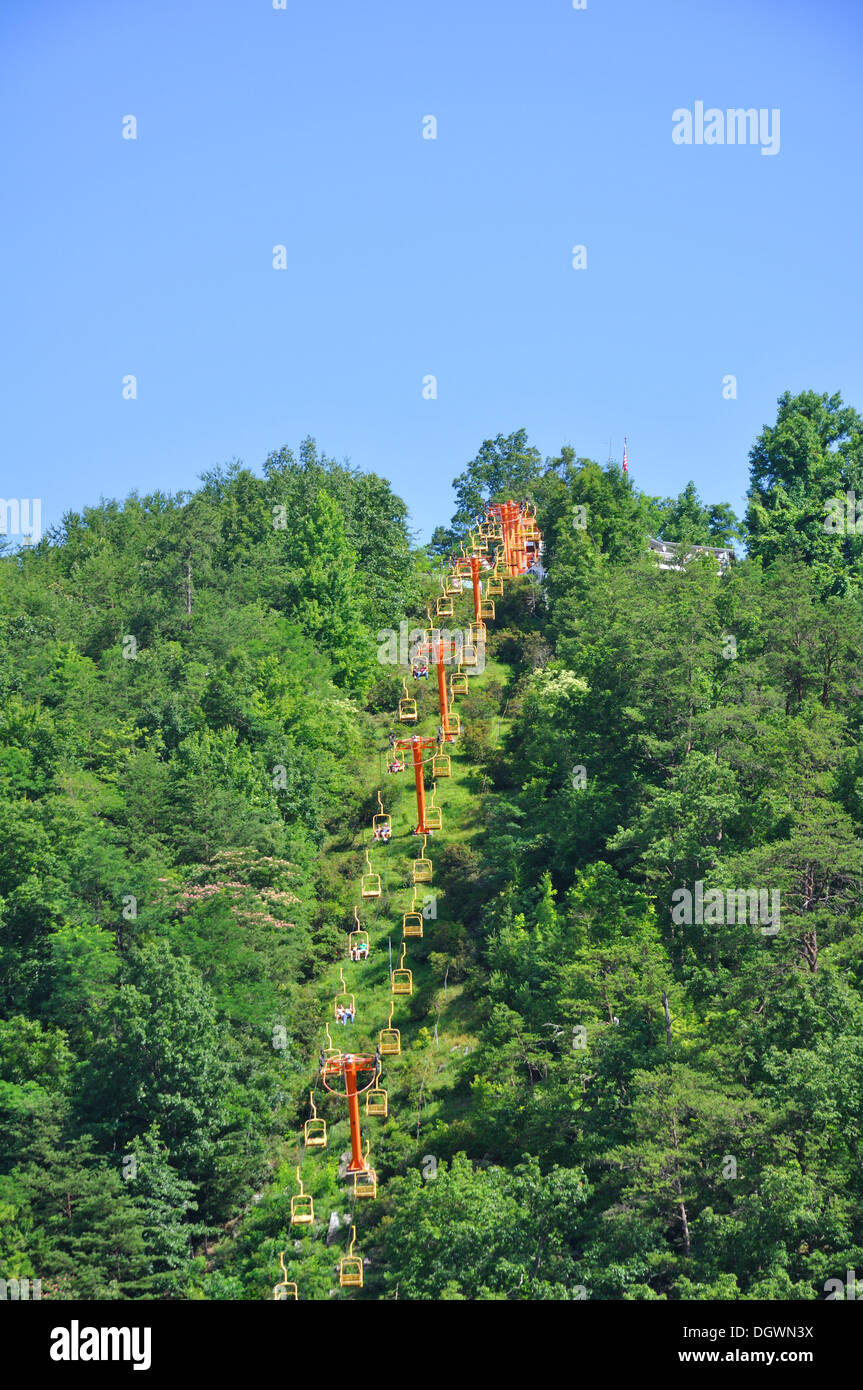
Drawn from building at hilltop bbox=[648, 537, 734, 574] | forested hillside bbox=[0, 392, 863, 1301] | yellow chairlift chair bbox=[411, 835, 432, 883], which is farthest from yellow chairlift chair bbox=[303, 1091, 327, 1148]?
building at hilltop bbox=[648, 537, 734, 574]

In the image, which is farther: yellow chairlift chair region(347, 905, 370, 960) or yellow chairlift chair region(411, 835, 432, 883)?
yellow chairlift chair region(347, 905, 370, 960)

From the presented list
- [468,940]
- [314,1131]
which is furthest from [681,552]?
[314,1131]

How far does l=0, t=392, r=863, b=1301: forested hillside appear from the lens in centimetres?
4272

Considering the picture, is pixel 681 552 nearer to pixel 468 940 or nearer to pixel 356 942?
pixel 468 940

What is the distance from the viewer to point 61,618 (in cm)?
8838

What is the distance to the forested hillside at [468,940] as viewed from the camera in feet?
140

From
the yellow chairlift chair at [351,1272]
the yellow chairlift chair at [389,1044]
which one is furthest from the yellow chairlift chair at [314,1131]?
the yellow chairlift chair at [351,1272]

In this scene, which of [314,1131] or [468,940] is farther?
[468,940]

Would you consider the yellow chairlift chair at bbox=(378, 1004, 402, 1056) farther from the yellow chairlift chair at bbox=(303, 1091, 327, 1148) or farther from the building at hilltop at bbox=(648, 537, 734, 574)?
the building at hilltop at bbox=(648, 537, 734, 574)

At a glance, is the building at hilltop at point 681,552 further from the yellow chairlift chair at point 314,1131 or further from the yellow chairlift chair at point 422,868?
the yellow chairlift chair at point 314,1131

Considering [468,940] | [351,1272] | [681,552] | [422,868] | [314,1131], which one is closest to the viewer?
[351,1272]

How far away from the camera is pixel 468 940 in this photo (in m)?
60.3
